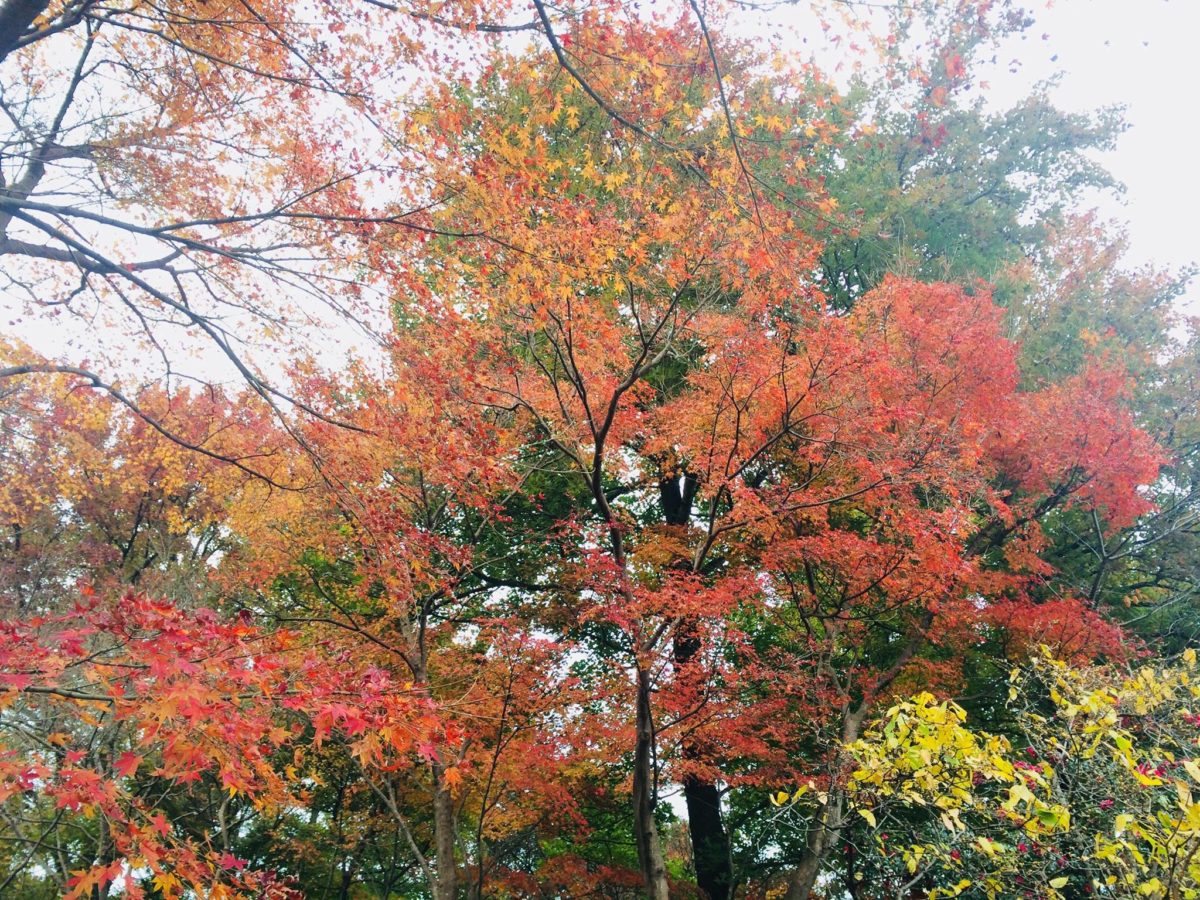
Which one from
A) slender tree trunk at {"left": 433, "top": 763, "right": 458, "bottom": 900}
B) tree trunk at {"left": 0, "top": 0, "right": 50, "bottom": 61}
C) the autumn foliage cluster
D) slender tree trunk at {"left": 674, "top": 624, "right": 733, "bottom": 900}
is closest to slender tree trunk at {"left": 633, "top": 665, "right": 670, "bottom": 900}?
the autumn foliage cluster

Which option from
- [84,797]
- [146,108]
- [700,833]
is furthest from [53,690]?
A: [700,833]

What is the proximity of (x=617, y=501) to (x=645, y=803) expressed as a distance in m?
5.95

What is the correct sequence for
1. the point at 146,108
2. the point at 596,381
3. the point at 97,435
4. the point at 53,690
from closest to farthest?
the point at 53,690 < the point at 146,108 < the point at 596,381 < the point at 97,435

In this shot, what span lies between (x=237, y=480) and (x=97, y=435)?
14.2 feet

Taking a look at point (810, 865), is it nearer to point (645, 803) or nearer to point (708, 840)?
point (708, 840)

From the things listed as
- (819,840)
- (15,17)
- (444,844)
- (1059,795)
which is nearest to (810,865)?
(819,840)

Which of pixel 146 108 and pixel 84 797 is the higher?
pixel 146 108

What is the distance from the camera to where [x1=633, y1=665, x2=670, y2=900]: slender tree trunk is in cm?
639

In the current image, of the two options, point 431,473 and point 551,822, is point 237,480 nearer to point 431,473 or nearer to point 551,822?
point 551,822

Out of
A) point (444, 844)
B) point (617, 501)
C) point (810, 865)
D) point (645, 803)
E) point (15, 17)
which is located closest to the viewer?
point (15, 17)

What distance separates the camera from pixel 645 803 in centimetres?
650

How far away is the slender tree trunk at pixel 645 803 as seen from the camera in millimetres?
6395

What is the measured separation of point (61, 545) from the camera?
556 inches

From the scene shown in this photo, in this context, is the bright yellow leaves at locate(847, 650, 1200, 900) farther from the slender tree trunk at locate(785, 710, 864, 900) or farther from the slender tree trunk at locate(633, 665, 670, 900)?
the slender tree trunk at locate(785, 710, 864, 900)
